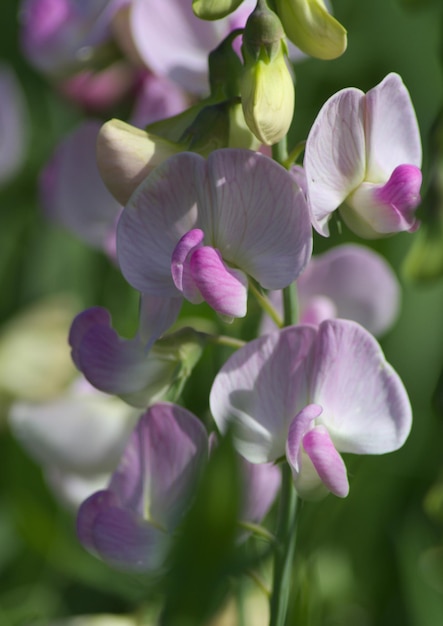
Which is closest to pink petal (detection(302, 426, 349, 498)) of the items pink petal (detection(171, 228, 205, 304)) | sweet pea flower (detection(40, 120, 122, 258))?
pink petal (detection(171, 228, 205, 304))

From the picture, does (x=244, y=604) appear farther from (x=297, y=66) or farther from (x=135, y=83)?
(x=297, y=66)

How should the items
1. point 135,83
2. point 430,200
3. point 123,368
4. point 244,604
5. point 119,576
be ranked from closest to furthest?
1. point 430,200
2. point 123,368
3. point 244,604
4. point 119,576
5. point 135,83

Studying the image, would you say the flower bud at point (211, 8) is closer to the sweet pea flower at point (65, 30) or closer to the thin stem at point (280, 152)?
the thin stem at point (280, 152)

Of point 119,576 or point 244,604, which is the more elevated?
point 244,604

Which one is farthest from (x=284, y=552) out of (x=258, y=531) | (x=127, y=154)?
(x=127, y=154)

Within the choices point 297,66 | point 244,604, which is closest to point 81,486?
point 244,604

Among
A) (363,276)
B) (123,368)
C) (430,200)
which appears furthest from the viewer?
(363,276)

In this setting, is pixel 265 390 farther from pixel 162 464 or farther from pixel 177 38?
pixel 177 38

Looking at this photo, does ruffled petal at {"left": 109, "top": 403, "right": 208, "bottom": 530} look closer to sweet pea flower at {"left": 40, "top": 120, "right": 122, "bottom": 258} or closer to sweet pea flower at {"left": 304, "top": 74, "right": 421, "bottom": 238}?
sweet pea flower at {"left": 304, "top": 74, "right": 421, "bottom": 238}
